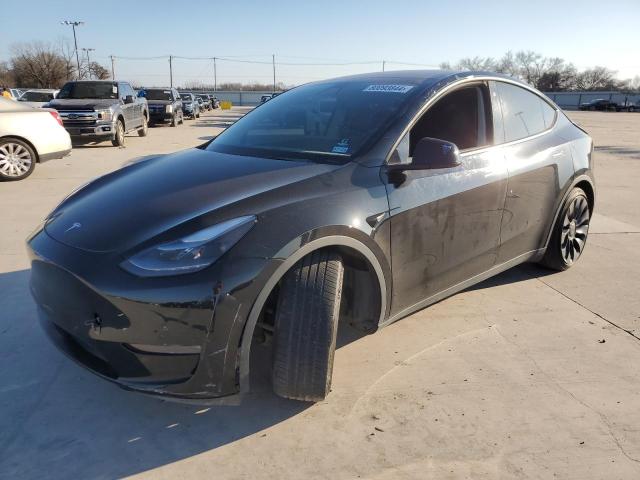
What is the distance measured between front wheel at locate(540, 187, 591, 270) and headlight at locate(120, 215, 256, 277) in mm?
3086

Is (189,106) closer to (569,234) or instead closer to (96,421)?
(569,234)

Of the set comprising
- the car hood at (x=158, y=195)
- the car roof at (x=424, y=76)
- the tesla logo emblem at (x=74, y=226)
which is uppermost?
the car roof at (x=424, y=76)

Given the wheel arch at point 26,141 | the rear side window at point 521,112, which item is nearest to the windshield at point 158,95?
the wheel arch at point 26,141

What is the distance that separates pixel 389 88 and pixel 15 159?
25.2 ft

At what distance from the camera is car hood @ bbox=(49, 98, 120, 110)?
12305mm

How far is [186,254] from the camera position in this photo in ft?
6.82

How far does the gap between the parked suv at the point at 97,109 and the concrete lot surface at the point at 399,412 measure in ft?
32.3

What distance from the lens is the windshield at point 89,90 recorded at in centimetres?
1331

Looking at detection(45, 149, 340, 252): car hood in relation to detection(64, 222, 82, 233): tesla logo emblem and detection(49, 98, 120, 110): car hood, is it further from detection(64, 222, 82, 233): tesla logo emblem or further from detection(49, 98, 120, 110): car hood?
detection(49, 98, 120, 110): car hood

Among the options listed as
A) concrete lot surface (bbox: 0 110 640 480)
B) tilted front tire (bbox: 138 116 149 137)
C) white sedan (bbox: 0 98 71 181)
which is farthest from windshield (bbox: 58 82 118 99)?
concrete lot surface (bbox: 0 110 640 480)

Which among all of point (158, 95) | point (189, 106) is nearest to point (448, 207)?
point (158, 95)

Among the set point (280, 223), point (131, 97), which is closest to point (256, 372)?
point (280, 223)

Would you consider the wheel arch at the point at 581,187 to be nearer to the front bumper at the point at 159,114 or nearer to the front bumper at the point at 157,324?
the front bumper at the point at 157,324

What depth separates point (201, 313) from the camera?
2.04 m
